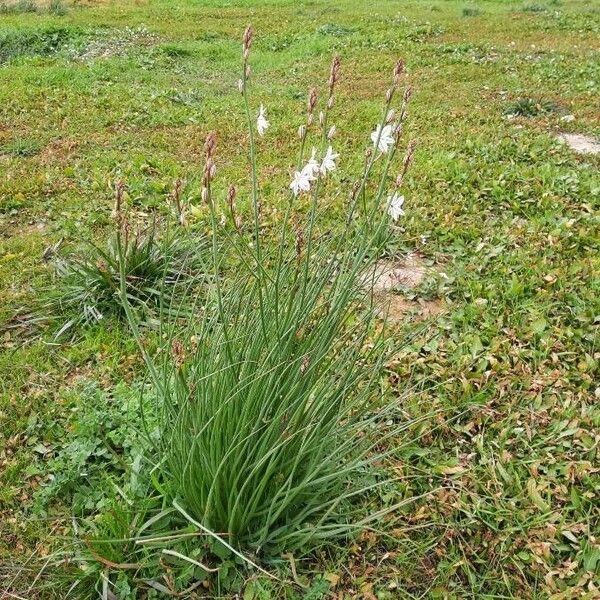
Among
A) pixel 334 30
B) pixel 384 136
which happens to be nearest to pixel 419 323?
pixel 384 136

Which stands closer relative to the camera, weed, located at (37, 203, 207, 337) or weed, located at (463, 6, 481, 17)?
weed, located at (37, 203, 207, 337)

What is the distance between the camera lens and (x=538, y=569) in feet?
8.81

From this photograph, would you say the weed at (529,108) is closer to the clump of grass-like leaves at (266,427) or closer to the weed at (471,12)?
the clump of grass-like leaves at (266,427)

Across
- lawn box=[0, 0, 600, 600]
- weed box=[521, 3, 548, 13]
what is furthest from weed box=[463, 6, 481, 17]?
lawn box=[0, 0, 600, 600]

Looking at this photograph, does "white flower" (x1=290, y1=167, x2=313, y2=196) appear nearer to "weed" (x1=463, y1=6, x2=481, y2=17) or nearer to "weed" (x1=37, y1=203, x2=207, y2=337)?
"weed" (x1=37, y1=203, x2=207, y2=337)

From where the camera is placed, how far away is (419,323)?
12.1ft

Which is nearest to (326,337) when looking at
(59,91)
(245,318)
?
(245,318)

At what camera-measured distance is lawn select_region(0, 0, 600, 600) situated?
272cm

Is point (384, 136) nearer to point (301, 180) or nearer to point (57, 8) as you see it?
point (301, 180)

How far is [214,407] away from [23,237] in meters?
3.63

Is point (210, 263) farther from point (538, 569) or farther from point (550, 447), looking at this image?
point (538, 569)

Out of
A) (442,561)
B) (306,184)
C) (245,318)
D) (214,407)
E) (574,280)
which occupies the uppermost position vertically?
(306,184)

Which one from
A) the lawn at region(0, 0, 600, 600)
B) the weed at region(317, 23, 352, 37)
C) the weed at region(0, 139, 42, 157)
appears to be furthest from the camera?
the weed at region(317, 23, 352, 37)

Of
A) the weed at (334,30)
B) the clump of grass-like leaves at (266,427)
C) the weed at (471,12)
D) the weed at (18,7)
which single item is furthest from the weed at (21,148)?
the weed at (471,12)
